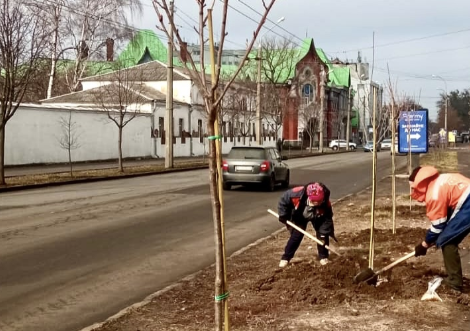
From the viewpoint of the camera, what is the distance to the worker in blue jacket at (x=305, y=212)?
23.1 feet

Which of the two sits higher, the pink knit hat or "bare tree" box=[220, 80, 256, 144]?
"bare tree" box=[220, 80, 256, 144]

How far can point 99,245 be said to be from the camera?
9.54 m

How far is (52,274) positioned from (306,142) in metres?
78.3

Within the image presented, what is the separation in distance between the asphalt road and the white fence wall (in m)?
13.7

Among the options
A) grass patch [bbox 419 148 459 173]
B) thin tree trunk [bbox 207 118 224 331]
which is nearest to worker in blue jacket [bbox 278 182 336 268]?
thin tree trunk [bbox 207 118 224 331]

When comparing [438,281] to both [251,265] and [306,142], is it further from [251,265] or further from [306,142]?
[306,142]

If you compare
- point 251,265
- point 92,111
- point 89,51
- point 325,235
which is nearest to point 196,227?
point 251,265

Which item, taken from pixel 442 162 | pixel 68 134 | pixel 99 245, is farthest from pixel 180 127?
pixel 99 245

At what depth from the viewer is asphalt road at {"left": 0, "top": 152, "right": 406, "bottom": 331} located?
6.23 meters

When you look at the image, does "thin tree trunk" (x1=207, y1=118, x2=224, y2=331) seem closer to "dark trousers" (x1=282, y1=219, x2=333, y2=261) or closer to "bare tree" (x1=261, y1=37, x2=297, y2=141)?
"dark trousers" (x1=282, y1=219, x2=333, y2=261)

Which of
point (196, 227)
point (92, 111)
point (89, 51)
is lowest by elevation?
point (196, 227)

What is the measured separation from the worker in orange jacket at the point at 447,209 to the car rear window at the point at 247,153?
14.2m

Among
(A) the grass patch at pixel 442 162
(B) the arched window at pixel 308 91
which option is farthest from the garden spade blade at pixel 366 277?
(B) the arched window at pixel 308 91

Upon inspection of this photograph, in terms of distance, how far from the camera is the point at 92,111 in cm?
3672
